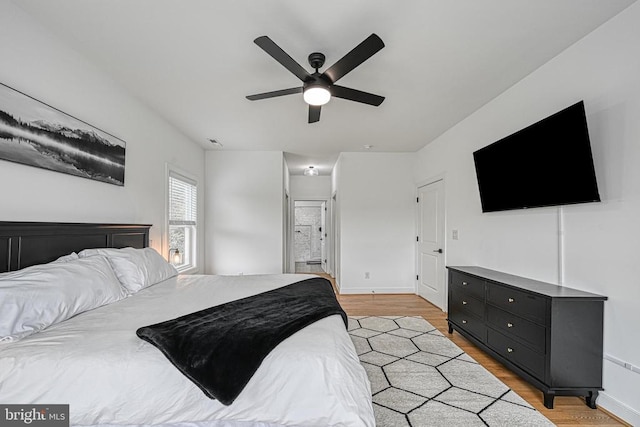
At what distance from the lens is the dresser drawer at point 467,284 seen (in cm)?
294

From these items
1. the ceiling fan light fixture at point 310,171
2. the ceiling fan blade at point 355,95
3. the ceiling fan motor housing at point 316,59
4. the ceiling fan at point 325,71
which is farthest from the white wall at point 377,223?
the ceiling fan motor housing at point 316,59

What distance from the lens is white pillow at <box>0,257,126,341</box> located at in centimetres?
141

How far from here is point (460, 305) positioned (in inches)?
129

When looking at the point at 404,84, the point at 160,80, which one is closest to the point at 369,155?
the point at 404,84

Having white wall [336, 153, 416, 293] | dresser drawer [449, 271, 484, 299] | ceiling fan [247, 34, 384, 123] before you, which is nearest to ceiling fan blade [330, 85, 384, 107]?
ceiling fan [247, 34, 384, 123]

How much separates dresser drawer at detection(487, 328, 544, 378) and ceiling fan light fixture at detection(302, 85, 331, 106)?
8.12 ft

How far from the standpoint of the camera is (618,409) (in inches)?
77.6

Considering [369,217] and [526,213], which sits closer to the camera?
[526,213]

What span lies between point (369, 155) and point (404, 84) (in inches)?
106

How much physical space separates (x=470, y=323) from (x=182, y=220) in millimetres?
4000

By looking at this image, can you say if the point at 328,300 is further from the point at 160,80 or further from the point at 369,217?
the point at 369,217

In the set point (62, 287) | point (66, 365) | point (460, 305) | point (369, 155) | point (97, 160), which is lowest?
point (460, 305)

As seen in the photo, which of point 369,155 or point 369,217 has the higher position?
point 369,155

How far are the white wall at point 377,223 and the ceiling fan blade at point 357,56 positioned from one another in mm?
3443
